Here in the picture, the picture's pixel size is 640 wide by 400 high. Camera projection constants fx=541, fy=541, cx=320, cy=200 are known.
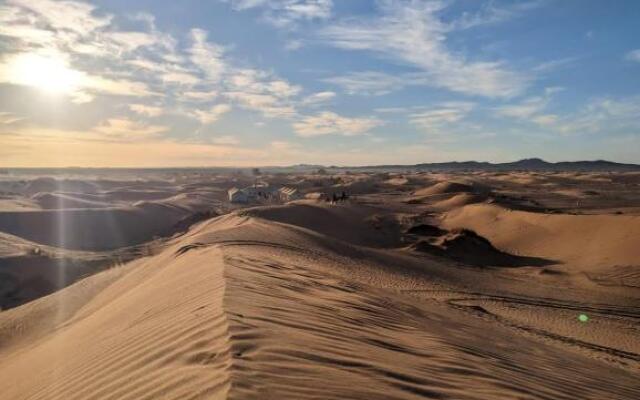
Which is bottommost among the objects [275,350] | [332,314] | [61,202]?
[61,202]

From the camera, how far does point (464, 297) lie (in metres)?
12.3

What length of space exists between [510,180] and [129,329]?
6824 cm

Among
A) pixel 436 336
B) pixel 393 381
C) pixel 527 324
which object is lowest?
pixel 527 324

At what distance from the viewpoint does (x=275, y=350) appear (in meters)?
3.98

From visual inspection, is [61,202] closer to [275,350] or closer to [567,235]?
[567,235]

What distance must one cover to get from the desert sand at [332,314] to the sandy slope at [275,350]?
2 cm

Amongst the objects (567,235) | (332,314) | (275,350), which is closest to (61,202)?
(567,235)

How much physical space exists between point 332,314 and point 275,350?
200 cm

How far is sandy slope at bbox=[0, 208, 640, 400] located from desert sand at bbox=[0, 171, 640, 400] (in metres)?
0.02

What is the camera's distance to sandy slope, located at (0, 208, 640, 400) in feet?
11.7

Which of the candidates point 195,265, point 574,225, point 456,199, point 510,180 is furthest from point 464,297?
point 510,180

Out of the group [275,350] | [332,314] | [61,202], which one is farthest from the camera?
[61,202]

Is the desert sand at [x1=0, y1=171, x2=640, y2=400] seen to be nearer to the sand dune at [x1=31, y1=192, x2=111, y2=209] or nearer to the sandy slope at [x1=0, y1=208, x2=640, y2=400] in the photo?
the sandy slope at [x1=0, y1=208, x2=640, y2=400]

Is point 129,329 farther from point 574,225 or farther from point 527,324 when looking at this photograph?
point 574,225
